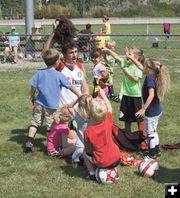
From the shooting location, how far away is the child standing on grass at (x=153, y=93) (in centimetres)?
601

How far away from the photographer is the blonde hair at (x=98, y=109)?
5.12m

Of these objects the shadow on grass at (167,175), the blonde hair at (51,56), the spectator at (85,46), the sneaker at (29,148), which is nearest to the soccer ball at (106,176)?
the shadow on grass at (167,175)

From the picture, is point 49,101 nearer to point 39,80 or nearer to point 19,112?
point 39,80

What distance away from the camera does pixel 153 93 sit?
238 inches

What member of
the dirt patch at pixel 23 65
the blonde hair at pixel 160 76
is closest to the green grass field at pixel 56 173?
the blonde hair at pixel 160 76

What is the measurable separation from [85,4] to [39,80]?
3578 inches

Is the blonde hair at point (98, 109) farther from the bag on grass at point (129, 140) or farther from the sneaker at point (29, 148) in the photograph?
the sneaker at point (29, 148)

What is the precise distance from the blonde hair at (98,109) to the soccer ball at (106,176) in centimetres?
62

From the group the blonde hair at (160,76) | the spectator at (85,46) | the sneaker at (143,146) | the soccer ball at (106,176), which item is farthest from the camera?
the spectator at (85,46)

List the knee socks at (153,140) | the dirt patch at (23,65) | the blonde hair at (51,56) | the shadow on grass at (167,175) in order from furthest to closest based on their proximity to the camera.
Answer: the dirt patch at (23,65)
the blonde hair at (51,56)
the knee socks at (153,140)
the shadow on grass at (167,175)

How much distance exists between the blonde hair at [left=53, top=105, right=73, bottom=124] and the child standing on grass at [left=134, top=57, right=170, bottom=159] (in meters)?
0.95

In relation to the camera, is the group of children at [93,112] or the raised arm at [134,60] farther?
the raised arm at [134,60]

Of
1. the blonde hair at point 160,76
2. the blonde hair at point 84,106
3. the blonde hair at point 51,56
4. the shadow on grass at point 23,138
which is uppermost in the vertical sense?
the blonde hair at point 51,56

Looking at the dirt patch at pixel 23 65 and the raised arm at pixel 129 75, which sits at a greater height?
the raised arm at pixel 129 75
